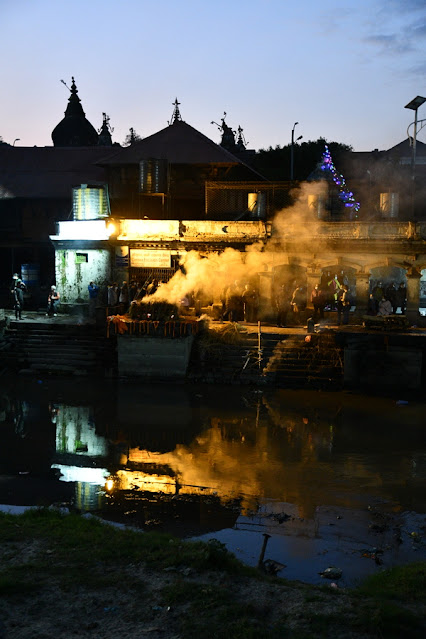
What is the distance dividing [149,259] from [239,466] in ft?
48.6

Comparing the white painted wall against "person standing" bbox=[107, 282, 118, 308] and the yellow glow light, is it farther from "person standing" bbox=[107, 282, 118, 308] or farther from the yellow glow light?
"person standing" bbox=[107, 282, 118, 308]

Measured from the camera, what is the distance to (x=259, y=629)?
5.88 m

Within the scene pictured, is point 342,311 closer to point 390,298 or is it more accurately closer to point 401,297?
point 390,298

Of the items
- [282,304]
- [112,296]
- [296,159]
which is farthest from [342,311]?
[296,159]

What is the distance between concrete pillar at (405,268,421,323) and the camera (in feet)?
75.5

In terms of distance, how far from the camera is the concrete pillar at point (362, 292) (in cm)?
2375

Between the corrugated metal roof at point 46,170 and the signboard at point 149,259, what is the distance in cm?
919

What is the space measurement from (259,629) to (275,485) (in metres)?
5.66

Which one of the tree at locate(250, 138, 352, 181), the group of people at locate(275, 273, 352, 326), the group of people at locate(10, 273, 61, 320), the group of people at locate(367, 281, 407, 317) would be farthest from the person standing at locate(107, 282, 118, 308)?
the tree at locate(250, 138, 352, 181)

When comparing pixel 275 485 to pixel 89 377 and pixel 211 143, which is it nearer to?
pixel 89 377

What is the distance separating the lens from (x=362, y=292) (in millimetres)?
23844

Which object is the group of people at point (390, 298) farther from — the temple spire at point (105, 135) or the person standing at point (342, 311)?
the temple spire at point (105, 135)

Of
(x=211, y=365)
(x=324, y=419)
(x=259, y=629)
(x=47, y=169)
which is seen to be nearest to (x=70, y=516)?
(x=259, y=629)

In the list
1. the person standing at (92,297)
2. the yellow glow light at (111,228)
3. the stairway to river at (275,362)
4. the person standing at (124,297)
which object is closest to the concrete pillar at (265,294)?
the stairway to river at (275,362)
